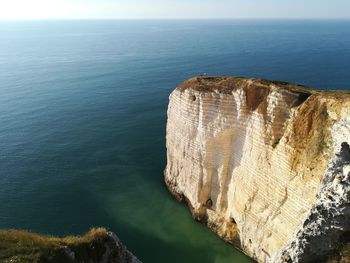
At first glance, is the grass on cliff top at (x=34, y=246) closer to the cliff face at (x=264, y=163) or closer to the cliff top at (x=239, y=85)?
the cliff face at (x=264, y=163)

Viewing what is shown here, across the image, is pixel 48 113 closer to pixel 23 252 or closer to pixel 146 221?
pixel 146 221

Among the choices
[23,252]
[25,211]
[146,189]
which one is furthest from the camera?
[146,189]

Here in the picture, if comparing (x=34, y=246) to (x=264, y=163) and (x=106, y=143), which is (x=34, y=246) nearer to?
(x=264, y=163)

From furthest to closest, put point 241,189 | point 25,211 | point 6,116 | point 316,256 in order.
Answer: point 6,116
point 25,211
point 241,189
point 316,256

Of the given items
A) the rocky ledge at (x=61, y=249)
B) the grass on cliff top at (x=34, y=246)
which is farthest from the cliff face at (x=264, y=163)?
the grass on cliff top at (x=34, y=246)

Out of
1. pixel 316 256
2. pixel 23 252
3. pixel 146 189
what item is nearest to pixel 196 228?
pixel 146 189
